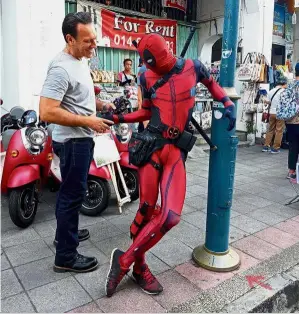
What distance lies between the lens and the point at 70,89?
240cm

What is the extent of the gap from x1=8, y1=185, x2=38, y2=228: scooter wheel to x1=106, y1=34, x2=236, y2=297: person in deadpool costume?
1382mm

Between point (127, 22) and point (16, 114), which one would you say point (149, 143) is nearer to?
point (16, 114)

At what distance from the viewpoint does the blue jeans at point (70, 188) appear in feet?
8.20

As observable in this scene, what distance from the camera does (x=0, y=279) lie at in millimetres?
2611

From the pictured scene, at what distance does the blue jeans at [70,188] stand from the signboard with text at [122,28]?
5.50 metres

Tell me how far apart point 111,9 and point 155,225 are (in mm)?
6903

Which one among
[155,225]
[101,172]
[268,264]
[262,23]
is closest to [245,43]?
[262,23]

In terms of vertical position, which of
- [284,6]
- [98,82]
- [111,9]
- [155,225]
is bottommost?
[155,225]

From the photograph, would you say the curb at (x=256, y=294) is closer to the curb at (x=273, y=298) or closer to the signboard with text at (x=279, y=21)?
the curb at (x=273, y=298)

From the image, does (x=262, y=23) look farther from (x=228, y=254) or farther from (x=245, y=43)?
(x=228, y=254)

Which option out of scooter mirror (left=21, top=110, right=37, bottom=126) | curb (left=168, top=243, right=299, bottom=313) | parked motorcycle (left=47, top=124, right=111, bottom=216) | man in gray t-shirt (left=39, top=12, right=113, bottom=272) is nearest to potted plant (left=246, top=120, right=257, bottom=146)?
parked motorcycle (left=47, top=124, right=111, bottom=216)

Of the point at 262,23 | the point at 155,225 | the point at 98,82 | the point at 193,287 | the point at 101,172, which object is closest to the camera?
the point at 155,225

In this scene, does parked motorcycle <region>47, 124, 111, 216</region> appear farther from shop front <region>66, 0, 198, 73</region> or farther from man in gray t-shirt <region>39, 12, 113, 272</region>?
shop front <region>66, 0, 198, 73</region>

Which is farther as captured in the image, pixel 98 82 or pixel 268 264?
pixel 98 82
